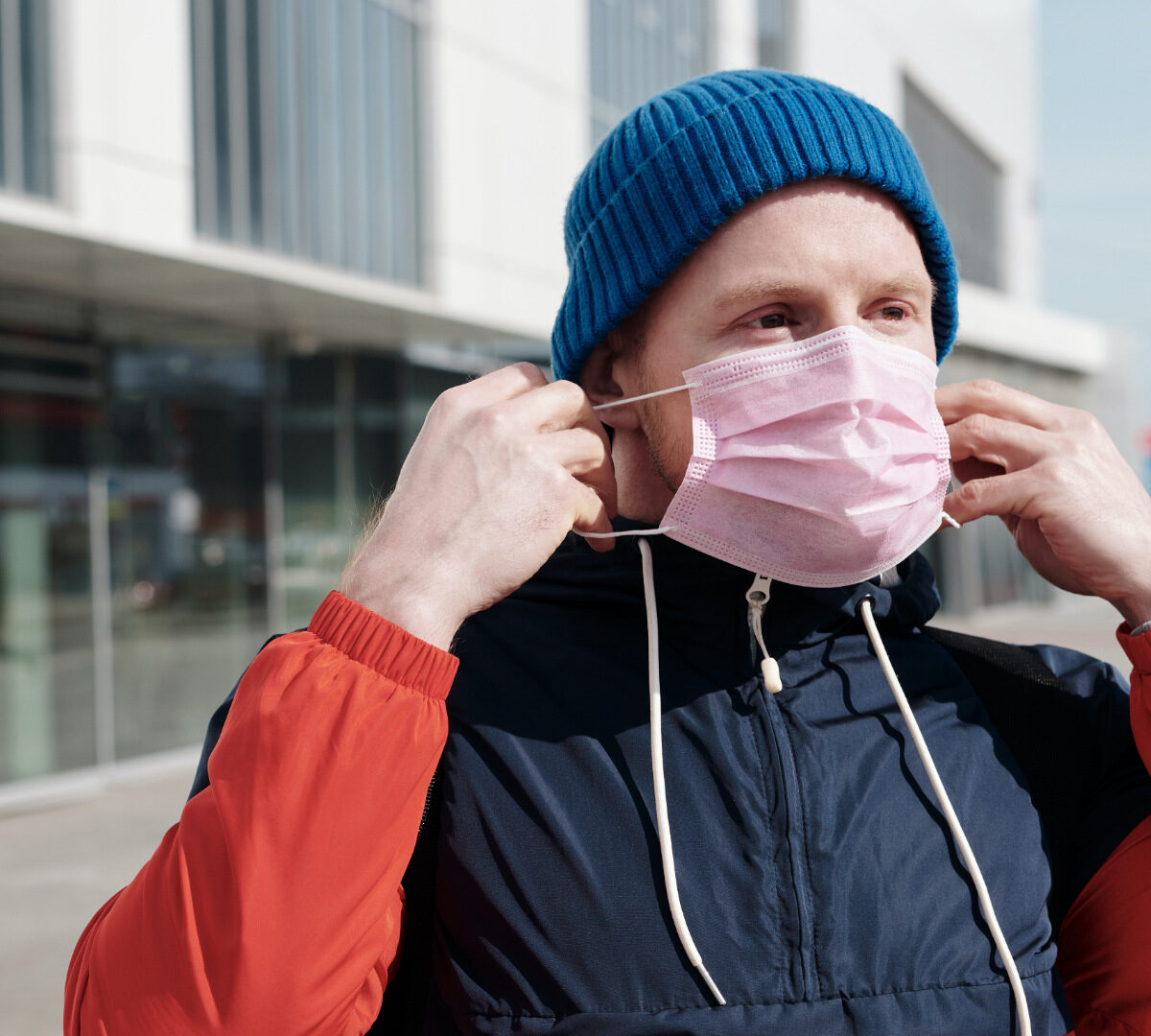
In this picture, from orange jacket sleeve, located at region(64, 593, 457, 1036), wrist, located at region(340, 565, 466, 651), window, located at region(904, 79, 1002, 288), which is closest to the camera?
orange jacket sleeve, located at region(64, 593, 457, 1036)

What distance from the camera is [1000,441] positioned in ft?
5.43

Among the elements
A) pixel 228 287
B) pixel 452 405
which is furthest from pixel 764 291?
pixel 228 287

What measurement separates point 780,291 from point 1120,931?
98cm

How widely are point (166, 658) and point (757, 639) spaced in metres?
7.41

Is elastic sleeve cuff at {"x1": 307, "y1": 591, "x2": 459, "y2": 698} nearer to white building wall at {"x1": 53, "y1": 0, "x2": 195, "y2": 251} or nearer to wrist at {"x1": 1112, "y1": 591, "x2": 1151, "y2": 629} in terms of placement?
wrist at {"x1": 1112, "y1": 591, "x2": 1151, "y2": 629}

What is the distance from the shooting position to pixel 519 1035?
133 cm

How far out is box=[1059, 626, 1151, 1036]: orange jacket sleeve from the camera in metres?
1.52

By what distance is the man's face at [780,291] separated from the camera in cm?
153

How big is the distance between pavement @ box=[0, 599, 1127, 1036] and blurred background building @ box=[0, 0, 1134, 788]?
25 cm

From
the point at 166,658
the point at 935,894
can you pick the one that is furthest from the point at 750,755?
the point at 166,658

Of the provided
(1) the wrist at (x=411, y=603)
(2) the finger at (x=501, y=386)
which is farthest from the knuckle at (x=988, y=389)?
(1) the wrist at (x=411, y=603)

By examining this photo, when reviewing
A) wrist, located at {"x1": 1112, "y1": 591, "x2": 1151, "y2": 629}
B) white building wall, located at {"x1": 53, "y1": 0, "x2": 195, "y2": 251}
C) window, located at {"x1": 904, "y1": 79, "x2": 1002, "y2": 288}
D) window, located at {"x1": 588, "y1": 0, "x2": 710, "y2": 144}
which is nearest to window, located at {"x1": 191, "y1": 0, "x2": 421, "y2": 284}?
white building wall, located at {"x1": 53, "y1": 0, "x2": 195, "y2": 251}

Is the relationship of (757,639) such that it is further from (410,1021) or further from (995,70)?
(995,70)

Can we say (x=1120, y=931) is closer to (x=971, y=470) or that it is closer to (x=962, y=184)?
(x=971, y=470)
